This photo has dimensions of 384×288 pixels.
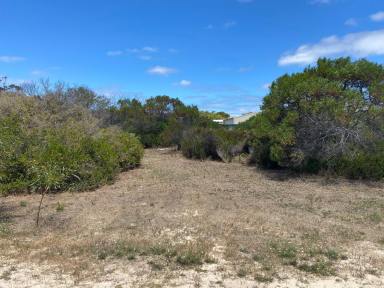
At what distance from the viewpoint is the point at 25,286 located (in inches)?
179

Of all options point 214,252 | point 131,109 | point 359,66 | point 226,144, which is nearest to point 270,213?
point 214,252

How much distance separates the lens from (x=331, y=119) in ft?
38.7

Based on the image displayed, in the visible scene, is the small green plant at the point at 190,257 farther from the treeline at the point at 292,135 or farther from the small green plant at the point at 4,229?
the treeline at the point at 292,135

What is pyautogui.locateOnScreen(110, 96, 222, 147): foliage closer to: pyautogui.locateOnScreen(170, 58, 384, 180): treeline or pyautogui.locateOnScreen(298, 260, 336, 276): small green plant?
pyautogui.locateOnScreen(170, 58, 384, 180): treeline

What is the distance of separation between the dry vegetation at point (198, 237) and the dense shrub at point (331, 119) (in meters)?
1.27

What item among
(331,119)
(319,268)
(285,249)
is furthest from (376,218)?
(331,119)

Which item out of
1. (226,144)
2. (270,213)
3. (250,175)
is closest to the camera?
(270,213)

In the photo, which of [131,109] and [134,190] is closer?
[134,190]

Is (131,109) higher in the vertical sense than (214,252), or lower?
higher

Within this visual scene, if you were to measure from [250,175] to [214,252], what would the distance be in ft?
→ 26.2

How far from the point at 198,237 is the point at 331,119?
7055mm

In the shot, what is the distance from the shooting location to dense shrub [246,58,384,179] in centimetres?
1159

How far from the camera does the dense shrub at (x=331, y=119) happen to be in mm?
11586

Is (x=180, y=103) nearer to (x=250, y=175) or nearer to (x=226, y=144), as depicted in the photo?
(x=226, y=144)
